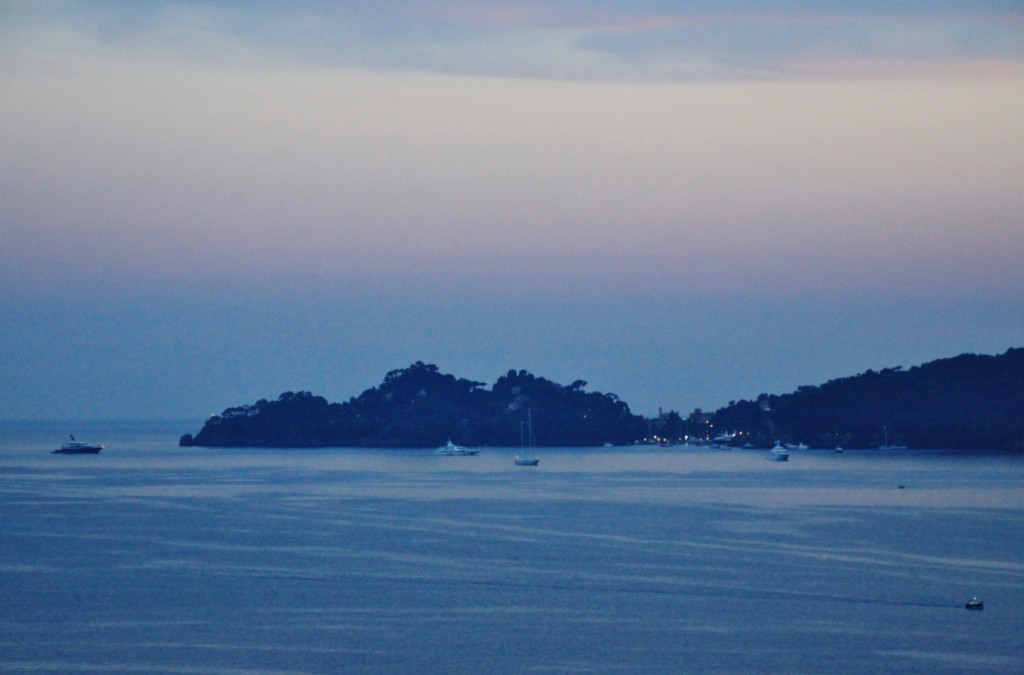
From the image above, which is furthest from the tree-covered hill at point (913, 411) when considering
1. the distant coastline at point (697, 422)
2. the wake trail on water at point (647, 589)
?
the wake trail on water at point (647, 589)

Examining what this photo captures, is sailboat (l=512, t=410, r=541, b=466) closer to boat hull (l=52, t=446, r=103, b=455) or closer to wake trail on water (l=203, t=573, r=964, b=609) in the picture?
boat hull (l=52, t=446, r=103, b=455)

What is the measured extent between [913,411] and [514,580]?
109 metres

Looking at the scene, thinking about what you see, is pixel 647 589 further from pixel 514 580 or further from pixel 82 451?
pixel 82 451

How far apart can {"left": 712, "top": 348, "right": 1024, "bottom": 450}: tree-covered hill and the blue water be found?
205 feet

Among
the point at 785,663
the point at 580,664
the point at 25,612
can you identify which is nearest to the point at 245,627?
the point at 25,612

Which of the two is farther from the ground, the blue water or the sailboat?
the sailboat

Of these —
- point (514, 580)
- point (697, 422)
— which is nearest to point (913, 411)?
point (697, 422)

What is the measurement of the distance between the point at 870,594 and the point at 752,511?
2234 centimetres

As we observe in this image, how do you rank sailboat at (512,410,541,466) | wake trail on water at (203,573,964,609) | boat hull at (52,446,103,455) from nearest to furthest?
wake trail on water at (203,573,964,609) < boat hull at (52,446,103,455) < sailboat at (512,410,541,466)

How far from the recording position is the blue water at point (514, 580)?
24.3m

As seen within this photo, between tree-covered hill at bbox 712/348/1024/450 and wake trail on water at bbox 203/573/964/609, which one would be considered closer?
wake trail on water at bbox 203/573/964/609

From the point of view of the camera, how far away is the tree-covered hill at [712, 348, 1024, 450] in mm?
127875

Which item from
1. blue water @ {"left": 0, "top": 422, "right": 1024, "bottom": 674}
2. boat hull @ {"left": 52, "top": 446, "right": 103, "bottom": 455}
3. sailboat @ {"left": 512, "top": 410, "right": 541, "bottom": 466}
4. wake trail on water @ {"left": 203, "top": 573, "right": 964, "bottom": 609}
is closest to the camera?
blue water @ {"left": 0, "top": 422, "right": 1024, "bottom": 674}

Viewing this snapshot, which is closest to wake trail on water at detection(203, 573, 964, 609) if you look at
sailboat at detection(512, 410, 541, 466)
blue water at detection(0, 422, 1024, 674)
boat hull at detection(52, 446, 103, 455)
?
blue water at detection(0, 422, 1024, 674)
